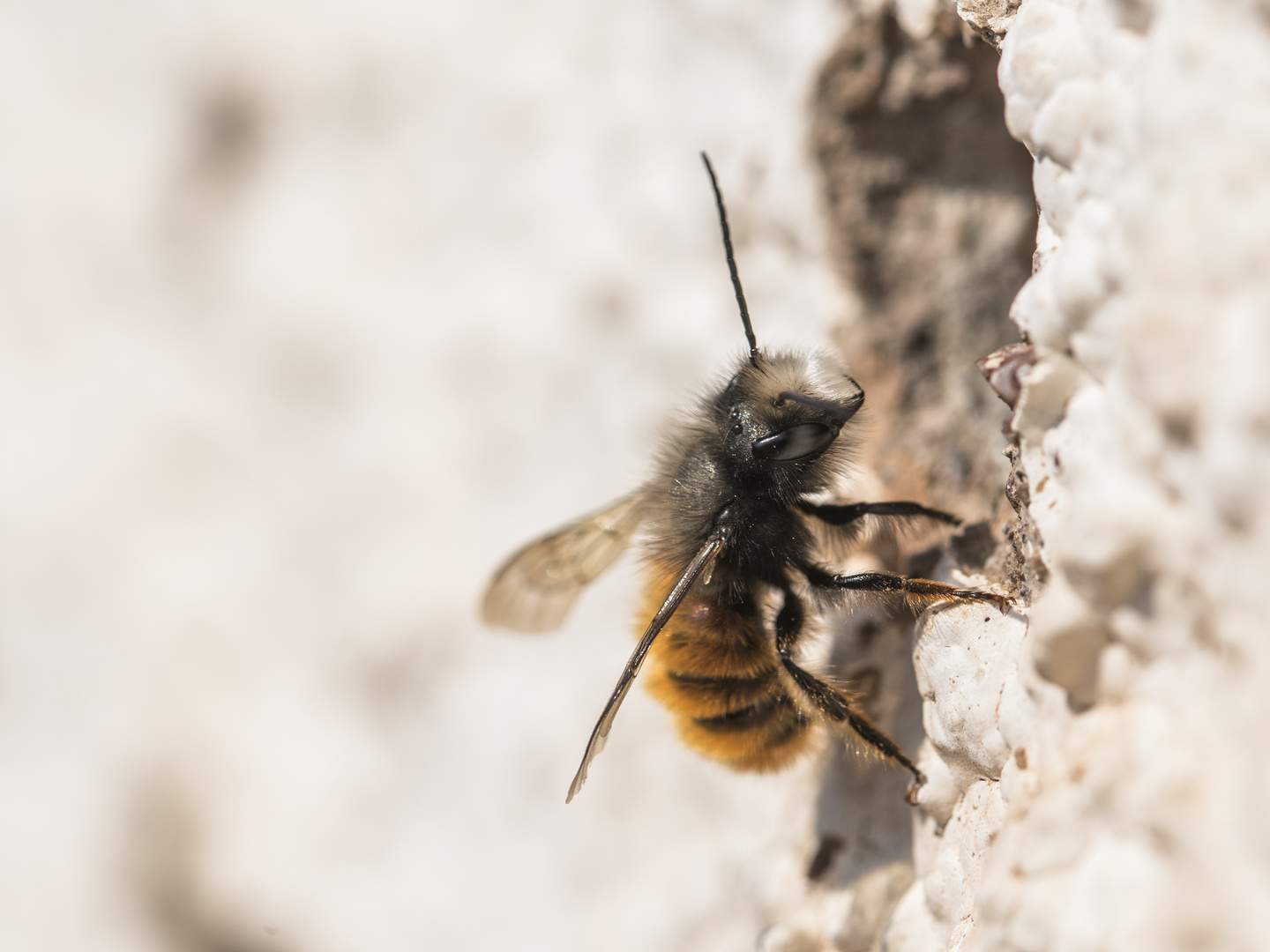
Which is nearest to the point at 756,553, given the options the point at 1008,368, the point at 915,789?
the point at 915,789

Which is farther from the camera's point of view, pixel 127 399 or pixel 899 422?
pixel 127 399

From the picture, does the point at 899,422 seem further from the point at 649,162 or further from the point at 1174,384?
the point at 1174,384

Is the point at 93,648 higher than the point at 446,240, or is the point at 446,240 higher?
the point at 446,240

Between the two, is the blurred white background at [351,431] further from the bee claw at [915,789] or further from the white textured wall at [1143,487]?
the white textured wall at [1143,487]

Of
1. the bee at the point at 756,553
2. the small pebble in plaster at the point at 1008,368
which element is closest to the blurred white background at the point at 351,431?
the bee at the point at 756,553

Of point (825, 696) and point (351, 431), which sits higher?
point (351, 431)

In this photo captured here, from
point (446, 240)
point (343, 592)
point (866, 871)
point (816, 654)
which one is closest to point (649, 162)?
point (446, 240)

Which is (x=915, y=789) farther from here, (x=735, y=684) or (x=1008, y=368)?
(x=1008, y=368)
